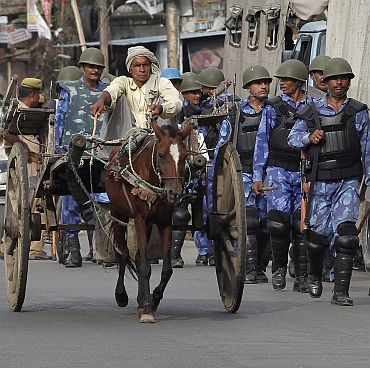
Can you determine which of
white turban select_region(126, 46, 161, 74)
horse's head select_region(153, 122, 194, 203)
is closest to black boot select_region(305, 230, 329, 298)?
white turban select_region(126, 46, 161, 74)

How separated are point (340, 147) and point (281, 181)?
1.53 meters

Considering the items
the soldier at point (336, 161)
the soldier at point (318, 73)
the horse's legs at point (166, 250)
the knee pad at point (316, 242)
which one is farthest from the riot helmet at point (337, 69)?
Result: the soldier at point (318, 73)

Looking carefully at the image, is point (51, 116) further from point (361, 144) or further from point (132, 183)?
point (361, 144)

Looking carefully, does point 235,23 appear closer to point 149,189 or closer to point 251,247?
point 251,247

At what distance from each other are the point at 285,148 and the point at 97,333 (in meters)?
4.39

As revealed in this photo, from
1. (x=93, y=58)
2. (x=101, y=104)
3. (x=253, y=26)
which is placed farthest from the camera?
(x=253, y=26)

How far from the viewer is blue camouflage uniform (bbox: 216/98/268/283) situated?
1466 centimetres

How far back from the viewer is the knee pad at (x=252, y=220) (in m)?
14.6

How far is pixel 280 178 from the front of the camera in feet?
45.1

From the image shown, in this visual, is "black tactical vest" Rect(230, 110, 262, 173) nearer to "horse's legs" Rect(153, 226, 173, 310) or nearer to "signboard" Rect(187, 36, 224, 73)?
"horse's legs" Rect(153, 226, 173, 310)

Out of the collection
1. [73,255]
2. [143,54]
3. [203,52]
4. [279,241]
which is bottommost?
[203,52]

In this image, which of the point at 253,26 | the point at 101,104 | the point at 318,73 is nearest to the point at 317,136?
the point at 101,104

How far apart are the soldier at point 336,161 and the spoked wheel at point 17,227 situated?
8.39 ft

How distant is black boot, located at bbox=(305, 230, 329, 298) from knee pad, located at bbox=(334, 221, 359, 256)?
34 cm
